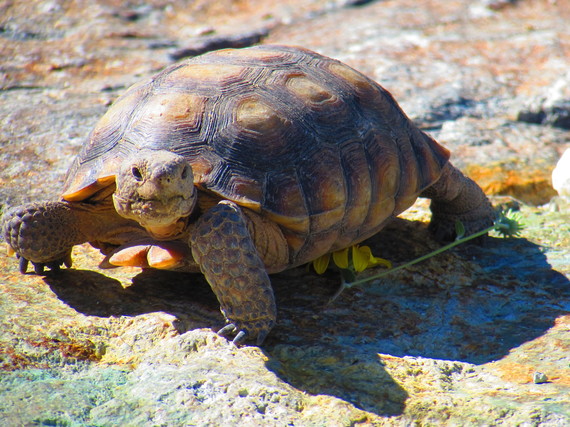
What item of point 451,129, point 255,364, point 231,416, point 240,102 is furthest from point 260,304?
point 451,129

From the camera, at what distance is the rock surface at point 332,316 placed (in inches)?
90.7

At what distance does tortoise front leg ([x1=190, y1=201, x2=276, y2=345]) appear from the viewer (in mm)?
2691

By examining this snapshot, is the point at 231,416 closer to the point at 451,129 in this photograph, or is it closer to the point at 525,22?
the point at 451,129

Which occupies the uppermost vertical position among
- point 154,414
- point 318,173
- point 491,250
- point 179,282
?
point 318,173

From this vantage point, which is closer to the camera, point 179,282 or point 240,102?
point 240,102

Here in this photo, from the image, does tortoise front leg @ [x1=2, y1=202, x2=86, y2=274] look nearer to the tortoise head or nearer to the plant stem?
the tortoise head

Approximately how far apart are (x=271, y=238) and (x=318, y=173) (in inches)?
14.3

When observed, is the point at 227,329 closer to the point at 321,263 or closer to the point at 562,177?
the point at 321,263

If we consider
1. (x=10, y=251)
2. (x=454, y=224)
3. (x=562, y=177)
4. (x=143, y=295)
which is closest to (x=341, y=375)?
(x=143, y=295)

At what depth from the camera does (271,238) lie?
3.03 metres

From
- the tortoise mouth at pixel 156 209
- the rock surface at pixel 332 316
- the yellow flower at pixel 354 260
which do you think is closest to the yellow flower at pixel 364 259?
the yellow flower at pixel 354 260

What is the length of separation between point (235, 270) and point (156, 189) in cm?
45

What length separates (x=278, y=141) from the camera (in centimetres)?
302

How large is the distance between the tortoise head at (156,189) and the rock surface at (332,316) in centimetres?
46
